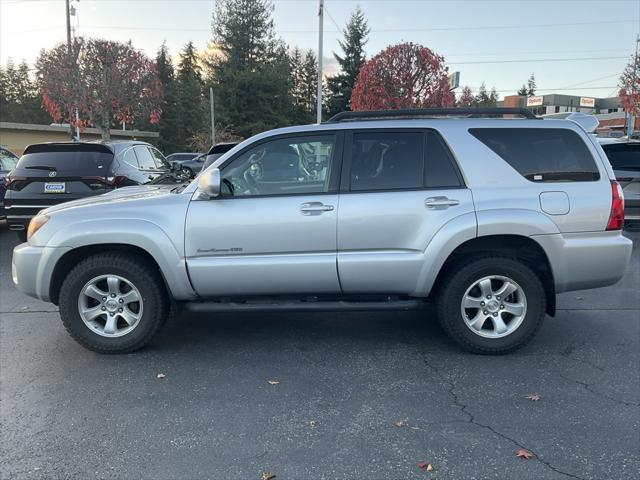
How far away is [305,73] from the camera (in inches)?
2419

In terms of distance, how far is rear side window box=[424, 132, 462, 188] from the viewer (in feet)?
13.5

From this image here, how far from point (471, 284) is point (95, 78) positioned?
838 inches

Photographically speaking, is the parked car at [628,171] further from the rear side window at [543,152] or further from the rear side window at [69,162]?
the rear side window at [69,162]

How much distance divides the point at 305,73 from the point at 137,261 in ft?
199

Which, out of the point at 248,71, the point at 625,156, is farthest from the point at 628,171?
the point at 248,71

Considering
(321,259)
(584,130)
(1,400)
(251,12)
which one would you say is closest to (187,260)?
(321,259)

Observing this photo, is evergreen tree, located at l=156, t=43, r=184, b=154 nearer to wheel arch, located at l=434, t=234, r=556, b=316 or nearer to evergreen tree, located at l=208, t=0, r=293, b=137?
evergreen tree, located at l=208, t=0, r=293, b=137

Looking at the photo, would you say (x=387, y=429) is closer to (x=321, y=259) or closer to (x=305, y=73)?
(x=321, y=259)

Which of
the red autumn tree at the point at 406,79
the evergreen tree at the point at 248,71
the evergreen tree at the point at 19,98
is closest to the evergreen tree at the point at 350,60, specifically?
the evergreen tree at the point at 248,71

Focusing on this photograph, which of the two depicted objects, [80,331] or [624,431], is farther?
[80,331]

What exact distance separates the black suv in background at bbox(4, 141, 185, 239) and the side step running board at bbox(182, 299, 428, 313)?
358 cm

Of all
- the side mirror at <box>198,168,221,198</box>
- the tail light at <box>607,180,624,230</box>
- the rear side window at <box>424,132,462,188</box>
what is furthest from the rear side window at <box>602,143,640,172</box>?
the side mirror at <box>198,168,221,198</box>

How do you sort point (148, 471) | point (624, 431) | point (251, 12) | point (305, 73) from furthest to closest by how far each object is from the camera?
point (305, 73)
point (251, 12)
point (624, 431)
point (148, 471)

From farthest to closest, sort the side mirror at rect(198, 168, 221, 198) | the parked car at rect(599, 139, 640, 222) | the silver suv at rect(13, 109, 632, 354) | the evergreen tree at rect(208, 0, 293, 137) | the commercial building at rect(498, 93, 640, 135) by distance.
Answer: the commercial building at rect(498, 93, 640, 135)
the evergreen tree at rect(208, 0, 293, 137)
the parked car at rect(599, 139, 640, 222)
the silver suv at rect(13, 109, 632, 354)
the side mirror at rect(198, 168, 221, 198)
